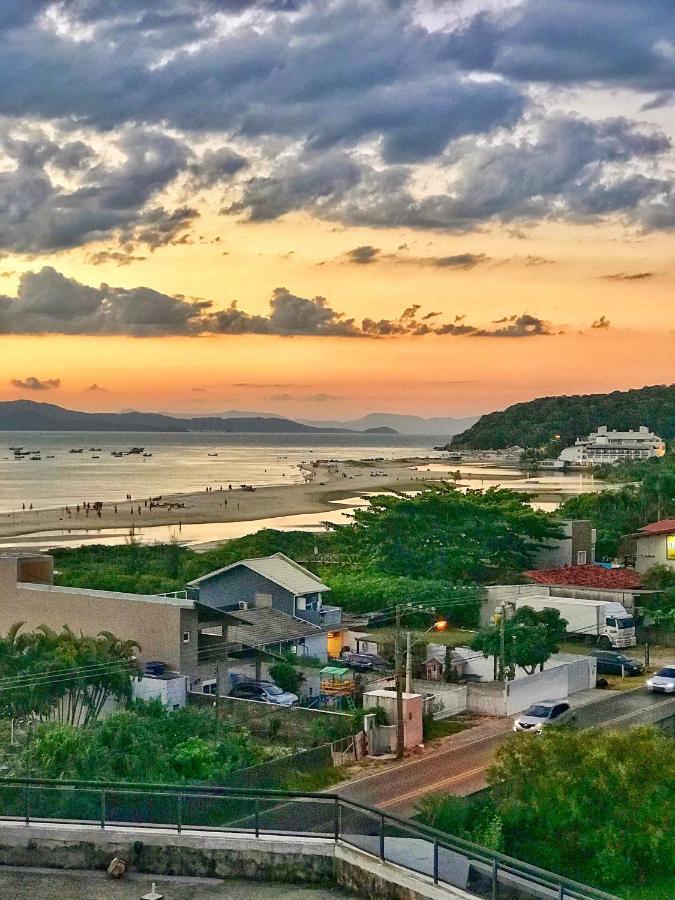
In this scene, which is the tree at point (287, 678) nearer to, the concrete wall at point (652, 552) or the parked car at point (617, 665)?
the parked car at point (617, 665)

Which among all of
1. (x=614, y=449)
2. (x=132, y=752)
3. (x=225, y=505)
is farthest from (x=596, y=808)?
(x=614, y=449)

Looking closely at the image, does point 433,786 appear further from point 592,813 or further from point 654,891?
point 654,891

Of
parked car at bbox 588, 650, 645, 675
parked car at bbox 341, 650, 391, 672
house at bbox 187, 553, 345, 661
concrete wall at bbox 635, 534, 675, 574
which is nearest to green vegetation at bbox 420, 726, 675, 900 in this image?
parked car at bbox 341, 650, 391, 672

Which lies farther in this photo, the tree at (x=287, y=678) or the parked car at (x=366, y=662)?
the parked car at (x=366, y=662)

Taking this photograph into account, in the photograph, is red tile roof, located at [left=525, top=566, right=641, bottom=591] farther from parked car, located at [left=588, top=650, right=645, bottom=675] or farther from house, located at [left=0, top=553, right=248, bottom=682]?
house, located at [left=0, top=553, right=248, bottom=682]

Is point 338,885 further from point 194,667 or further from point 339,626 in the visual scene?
point 339,626

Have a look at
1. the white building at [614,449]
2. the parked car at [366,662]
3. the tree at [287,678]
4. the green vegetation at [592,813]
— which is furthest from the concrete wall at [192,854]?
the white building at [614,449]
